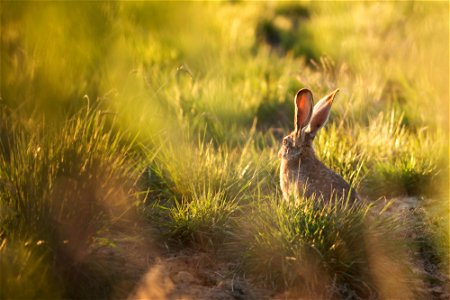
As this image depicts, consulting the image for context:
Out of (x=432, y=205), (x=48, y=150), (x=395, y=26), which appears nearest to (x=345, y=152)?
(x=432, y=205)

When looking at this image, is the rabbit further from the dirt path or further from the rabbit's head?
the dirt path

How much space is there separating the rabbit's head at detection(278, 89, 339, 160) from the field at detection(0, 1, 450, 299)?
1.08ft

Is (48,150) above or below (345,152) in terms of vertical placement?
above

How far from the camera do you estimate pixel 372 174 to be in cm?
493

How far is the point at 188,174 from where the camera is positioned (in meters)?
4.38

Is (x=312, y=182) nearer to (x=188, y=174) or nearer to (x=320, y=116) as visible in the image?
(x=320, y=116)

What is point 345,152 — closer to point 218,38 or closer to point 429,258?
point 429,258

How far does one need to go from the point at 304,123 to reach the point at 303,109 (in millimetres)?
89

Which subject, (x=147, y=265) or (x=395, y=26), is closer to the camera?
(x=147, y=265)

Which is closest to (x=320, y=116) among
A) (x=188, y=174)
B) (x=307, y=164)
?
(x=307, y=164)

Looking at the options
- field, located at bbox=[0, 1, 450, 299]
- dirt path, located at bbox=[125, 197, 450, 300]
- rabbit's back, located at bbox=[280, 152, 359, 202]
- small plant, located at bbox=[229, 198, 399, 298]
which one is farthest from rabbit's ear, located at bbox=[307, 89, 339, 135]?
dirt path, located at bbox=[125, 197, 450, 300]

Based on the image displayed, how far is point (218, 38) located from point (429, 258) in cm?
505

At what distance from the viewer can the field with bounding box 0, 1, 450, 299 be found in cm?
345

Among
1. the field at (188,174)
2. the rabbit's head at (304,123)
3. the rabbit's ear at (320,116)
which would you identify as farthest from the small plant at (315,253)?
the rabbit's ear at (320,116)
